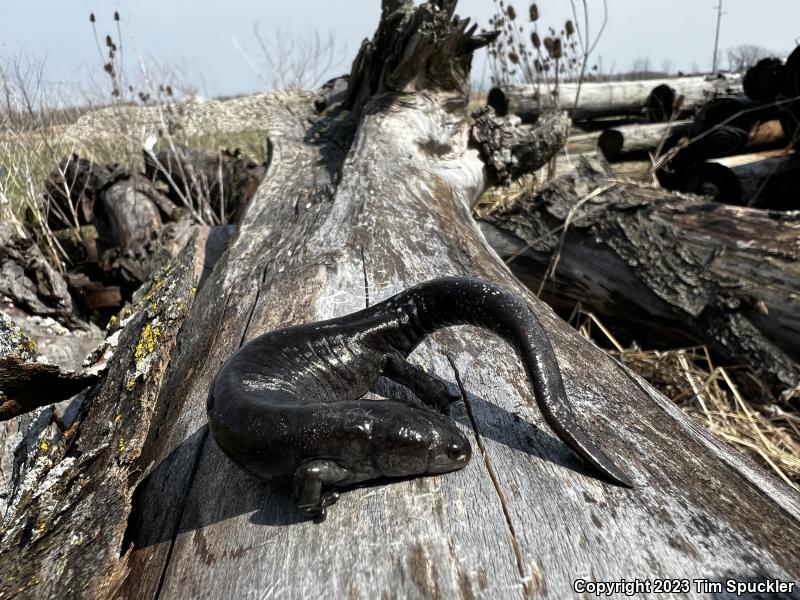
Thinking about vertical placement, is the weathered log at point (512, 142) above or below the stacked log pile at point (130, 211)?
above

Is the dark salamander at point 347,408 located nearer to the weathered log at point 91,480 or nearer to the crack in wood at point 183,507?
the crack in wood at point 183,507

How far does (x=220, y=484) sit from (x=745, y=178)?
776 centimetres

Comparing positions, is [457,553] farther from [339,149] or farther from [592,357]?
[339,149]

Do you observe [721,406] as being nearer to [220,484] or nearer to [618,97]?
[220,484]

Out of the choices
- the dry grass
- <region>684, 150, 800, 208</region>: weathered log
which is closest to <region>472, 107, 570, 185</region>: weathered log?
the dry grass

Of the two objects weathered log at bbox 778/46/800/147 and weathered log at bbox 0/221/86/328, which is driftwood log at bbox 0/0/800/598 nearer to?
weathered log at bbox 0/221/86/328

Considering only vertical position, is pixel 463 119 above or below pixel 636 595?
above

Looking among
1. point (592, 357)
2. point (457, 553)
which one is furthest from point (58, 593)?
point (592, 357)

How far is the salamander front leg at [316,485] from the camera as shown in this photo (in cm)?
197

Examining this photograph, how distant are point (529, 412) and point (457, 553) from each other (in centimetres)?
82

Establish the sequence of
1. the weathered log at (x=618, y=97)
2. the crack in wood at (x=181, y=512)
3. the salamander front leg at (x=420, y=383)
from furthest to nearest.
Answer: the weathered log at (x=618, y=97)
the salamander front leg at (x=420, y=383)
the crack in wood at (x=181, y=512)

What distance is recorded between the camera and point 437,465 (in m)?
2.11

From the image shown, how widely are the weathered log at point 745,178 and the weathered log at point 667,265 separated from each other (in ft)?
9.46

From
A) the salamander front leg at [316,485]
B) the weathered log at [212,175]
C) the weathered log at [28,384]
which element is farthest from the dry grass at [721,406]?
the weathered log at [212,175]
